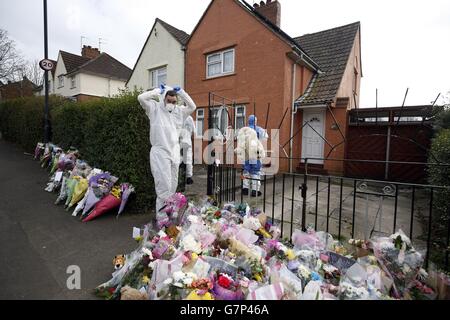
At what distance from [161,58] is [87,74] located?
11.5 meters

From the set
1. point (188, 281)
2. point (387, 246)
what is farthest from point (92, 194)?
point (387, 246)

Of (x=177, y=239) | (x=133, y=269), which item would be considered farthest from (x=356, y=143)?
(x=133, y=269)

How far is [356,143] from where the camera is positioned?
8.70 m

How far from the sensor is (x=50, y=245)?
128 inches

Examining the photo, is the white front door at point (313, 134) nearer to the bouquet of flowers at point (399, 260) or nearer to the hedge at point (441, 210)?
the hedge at point (441, 210)

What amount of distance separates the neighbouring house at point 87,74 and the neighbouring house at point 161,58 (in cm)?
728

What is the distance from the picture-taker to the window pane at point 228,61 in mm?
10180

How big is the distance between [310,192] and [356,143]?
12.8 ft

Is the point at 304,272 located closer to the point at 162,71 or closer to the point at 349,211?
the point at 349,211

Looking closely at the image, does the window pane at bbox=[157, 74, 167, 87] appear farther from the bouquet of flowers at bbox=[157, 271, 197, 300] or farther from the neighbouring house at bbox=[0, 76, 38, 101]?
the neighbouring house at bbox=[0, 76, 38, 101]

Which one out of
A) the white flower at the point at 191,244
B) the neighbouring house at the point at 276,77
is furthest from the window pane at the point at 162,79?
the white flower at the point at 191,244

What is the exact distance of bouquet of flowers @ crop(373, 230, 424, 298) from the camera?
2.21 metres
